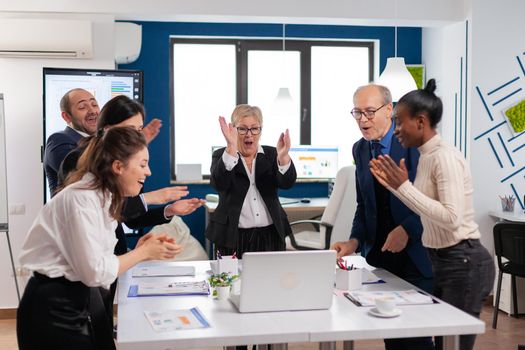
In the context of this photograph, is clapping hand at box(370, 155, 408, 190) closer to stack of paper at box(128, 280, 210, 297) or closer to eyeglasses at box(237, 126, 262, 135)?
stack of paper at box(128, 280, 210, 297)

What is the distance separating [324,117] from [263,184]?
12.0 feet

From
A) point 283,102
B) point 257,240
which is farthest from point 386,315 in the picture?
point 283,102

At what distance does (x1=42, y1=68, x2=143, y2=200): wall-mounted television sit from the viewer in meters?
4.91

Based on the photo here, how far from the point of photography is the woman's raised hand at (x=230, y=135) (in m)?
3.41

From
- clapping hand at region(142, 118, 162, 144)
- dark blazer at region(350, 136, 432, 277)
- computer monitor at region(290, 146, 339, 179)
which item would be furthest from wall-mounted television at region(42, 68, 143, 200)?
dark blazer at region(350, 136, 432, 277)

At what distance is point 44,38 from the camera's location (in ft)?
16.4

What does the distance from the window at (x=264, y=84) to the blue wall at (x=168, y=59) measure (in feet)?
0.46

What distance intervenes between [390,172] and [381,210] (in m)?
0.54

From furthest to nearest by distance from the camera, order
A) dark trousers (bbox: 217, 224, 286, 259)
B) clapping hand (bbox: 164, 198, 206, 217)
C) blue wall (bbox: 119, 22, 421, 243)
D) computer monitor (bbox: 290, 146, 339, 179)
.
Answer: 1. computer monitor (bbox: 290, 146, 339, 179)
2. blue wall (bbox: 119, 22, 421, 243)
3. dark trousers (bbox: 217, 224, 286, 259)
4. clapping hand (bbox: 164, 198, 206, 217)

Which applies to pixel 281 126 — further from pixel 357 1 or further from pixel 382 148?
pixel 382 148

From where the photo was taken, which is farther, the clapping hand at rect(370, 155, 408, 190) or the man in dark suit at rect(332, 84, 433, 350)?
the man in dark suit at rect(332, 84, 433, 350)

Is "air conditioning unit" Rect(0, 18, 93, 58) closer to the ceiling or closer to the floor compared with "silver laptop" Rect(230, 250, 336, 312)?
closer to the ceiling

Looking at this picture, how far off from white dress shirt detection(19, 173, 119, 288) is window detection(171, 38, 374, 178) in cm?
464

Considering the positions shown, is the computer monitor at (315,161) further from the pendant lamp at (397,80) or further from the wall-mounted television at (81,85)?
the wall-mounted television at (81,85)
